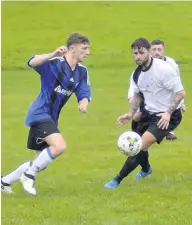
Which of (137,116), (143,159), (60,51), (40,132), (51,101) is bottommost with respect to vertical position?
(143,159)

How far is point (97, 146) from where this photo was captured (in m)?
16.0

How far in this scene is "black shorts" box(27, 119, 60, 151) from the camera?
10383mm

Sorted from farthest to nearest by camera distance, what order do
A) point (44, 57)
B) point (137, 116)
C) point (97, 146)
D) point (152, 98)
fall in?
point (97, 146), point (137, 116), point (152, 98), point (44, 57)

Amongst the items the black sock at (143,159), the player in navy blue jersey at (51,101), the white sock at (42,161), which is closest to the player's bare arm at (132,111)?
the black sock at (143,159)

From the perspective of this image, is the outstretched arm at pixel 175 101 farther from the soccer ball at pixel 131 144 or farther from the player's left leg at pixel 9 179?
the player's left leg at pixel 9 179

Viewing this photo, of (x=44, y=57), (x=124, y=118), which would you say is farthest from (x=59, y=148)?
(x=124, y=118)

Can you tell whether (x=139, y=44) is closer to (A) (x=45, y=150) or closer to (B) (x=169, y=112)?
(B) (x=169, y=112)

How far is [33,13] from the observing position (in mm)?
50031

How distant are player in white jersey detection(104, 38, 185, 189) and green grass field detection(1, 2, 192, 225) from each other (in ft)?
2.06

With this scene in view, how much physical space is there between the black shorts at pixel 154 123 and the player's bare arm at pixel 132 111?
15 centimetres

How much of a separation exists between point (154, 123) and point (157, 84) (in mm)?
588

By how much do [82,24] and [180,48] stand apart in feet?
31.9

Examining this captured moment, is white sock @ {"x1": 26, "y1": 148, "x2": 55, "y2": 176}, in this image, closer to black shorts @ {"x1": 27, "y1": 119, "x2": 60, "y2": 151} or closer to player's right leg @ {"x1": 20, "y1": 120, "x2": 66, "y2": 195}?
player's right leg @ {"x1": 20, "y1": 120, "x2": 66, "y2": 195}

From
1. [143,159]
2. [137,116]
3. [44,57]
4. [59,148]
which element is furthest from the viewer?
[143,159]
